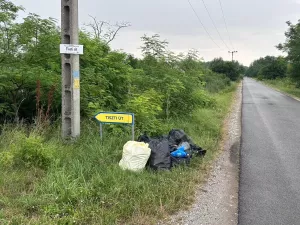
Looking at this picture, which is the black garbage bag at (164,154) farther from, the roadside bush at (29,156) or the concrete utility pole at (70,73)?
the roadside bush at (29,156)

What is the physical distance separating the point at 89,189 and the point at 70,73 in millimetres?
2614

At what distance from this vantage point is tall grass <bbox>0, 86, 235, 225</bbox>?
Result: 10.4 ft

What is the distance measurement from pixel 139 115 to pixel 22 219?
389 cm

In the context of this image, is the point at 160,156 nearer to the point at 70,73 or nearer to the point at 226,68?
the point at 70,73

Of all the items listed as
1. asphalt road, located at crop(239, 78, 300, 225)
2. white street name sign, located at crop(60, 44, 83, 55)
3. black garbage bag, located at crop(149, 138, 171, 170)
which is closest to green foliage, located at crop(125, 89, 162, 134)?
black garbage bag, located at crop(149, 138, 171, 170)

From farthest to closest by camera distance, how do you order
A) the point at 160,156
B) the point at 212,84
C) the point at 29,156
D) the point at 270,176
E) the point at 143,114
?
the point at 212,84 → the point at 143,114 → the point at 270,176 → the point at 160,156 → the point at 29,156

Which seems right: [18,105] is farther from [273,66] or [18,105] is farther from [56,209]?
[273,66]

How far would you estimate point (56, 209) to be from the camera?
10.5 feet

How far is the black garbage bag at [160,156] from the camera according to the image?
447 cm

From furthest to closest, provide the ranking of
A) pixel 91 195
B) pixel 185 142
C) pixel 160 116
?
1. pixel 160 116
2. pixel 185 142
3. pixel 91 195

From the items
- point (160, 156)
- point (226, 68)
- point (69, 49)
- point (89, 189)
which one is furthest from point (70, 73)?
point (226, 68)

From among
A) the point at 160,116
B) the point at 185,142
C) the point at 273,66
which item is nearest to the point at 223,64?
the point at 273,66

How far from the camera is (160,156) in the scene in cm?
457

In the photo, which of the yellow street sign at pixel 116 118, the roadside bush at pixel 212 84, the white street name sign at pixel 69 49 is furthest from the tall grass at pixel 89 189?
the roadside bush at pixel 212 84
